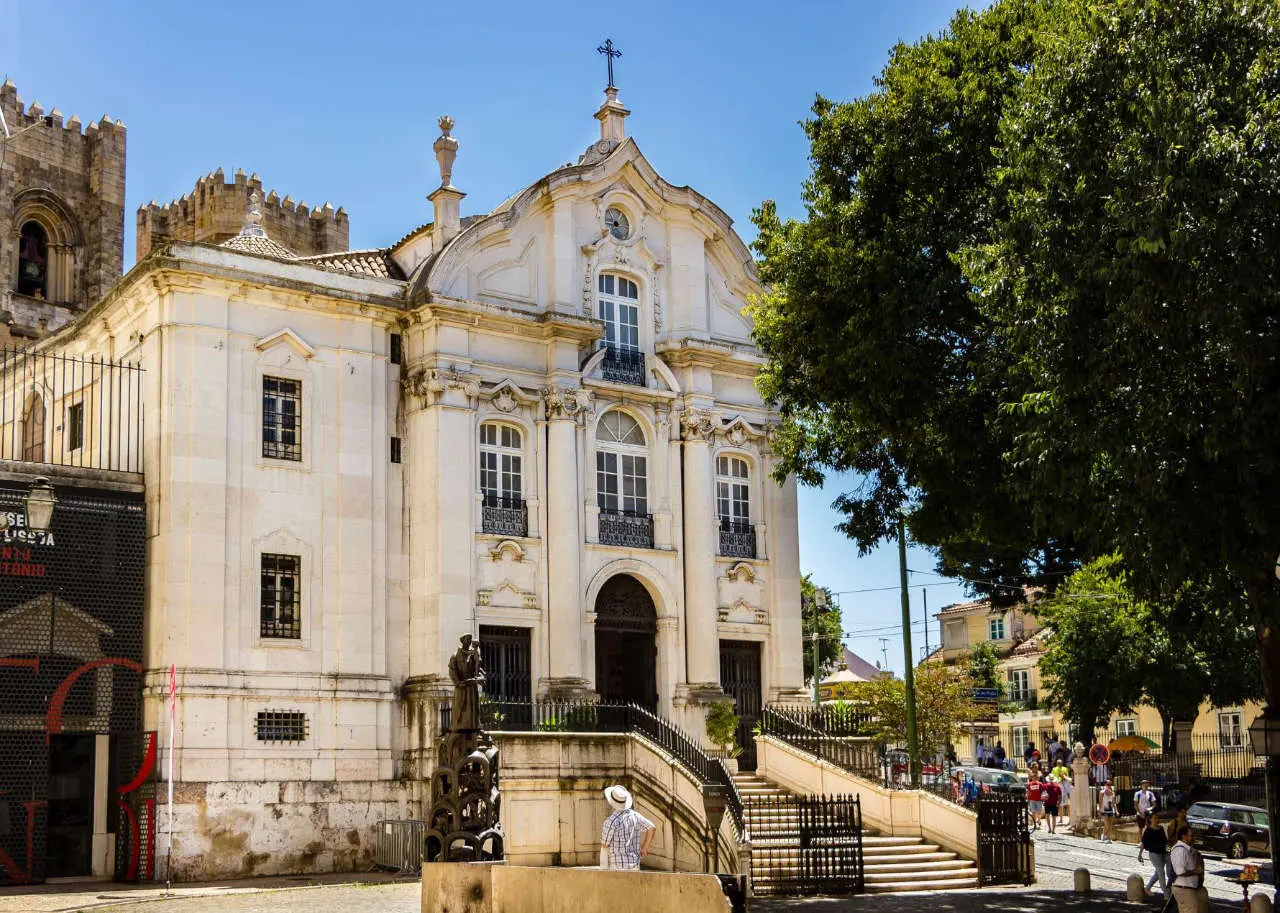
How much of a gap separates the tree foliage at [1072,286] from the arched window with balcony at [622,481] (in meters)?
8.84

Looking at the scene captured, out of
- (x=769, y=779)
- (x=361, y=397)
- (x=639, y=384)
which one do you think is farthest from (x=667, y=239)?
(x=769, y=779)

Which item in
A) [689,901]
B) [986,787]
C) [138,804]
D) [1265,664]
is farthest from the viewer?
[986,787]

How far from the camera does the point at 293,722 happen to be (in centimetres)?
2827

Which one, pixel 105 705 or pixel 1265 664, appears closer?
pixel 1265 664

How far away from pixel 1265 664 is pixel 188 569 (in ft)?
57.4

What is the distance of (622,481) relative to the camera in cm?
3303

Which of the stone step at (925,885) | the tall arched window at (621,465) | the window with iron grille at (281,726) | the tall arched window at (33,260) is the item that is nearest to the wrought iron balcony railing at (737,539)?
the tall arched window at (621,465)

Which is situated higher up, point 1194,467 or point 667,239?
point 667,239

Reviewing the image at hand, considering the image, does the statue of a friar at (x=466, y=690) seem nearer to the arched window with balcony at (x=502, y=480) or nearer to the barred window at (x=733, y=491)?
the arched window with balcony at (x=502, y=480)

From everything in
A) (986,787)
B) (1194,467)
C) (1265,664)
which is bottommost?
(986,787)

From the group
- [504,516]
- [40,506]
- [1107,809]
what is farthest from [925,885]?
[40,506]

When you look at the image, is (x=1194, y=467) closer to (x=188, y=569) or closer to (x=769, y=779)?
(x=769, y=779)

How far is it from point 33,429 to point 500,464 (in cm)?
1074

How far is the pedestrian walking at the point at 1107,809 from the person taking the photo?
35.8 metres
